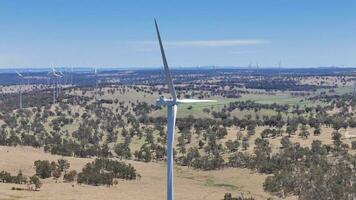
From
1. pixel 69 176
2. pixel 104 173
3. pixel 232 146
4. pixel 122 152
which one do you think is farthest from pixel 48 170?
pixel 232 146

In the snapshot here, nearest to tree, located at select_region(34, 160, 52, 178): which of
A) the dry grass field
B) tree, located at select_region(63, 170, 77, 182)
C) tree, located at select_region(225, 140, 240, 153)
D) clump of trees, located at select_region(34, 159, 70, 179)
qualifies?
clump of trees, located at select_region(34, 159, 70, 179)

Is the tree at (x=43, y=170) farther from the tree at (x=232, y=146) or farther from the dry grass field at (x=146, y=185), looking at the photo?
the tree at (x=232, y=146)

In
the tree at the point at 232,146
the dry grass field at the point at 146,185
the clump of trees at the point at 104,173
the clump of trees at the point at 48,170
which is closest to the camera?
the dry grass field at the point at 146,185

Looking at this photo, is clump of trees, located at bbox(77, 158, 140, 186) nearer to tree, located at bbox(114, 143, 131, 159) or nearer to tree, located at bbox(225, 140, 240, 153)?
tree, located at bbox(114, 143, 131, 159)

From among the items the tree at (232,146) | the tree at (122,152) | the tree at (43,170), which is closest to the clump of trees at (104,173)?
the tree at (43,170)

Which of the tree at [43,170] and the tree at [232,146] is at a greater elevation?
the tree at [43,170]

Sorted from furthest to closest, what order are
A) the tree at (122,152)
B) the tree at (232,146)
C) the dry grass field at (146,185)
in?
the tree at (232,146) → the tree at (122,152) → the dry grass field at (146,185)
